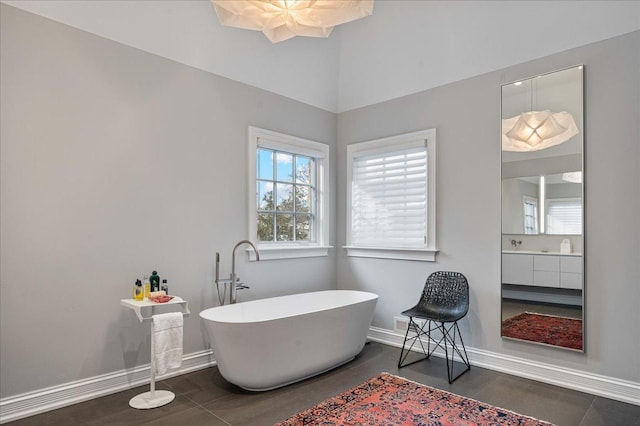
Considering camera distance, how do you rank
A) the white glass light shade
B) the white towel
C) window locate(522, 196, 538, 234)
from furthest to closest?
window locate(522, 196, 538, 234) < the white glass light shade < the white towel

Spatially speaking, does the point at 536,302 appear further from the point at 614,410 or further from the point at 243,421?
the point at 243,421

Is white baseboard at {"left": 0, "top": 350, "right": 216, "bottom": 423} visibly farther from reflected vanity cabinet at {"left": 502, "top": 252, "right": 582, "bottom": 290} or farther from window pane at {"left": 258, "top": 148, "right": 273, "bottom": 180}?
reflected vanity cabinet at {"left": 502, "top": 252, "right": 582, "bottom": 290}

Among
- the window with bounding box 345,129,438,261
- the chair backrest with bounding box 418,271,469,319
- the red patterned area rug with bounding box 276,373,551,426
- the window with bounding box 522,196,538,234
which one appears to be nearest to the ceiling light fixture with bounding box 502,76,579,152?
the window with bounding box 522,196,538,234

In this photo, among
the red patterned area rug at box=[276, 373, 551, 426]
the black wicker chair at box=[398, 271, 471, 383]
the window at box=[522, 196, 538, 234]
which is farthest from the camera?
the black wicker chair at box=[398, 271, 471, 383]

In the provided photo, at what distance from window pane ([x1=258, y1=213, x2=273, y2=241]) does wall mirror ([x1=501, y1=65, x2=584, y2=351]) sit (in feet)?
7.45

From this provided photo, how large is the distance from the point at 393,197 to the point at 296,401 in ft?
7.74

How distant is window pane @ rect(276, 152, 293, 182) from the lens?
14.3 feet

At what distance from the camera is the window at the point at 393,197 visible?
4055 mm

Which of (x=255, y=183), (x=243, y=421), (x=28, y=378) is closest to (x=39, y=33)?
(x=255, y=183)

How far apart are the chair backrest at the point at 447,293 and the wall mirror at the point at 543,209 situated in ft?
1.10

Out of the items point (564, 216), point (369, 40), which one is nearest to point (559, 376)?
point (564, 216)

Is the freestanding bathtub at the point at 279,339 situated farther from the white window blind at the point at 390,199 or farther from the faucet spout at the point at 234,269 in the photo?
the white window blind at the point at 390,199

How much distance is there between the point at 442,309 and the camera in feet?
12.0

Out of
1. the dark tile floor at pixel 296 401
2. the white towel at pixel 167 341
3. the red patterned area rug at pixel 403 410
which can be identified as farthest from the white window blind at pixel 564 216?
the white towel at pixel 167 341
